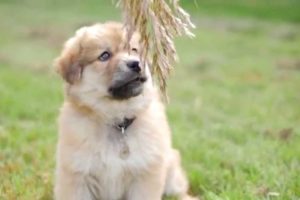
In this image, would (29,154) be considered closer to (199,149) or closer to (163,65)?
(199,149)

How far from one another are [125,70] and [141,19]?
80 centimetres

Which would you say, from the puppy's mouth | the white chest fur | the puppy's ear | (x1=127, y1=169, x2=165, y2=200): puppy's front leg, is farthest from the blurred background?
the puppy's ear

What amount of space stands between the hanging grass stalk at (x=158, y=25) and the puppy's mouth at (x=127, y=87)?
58cm

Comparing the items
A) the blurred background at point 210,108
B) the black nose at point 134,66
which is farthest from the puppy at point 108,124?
the blurred background at point 210,108

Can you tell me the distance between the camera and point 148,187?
4234 mm

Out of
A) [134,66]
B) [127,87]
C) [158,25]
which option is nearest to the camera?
[158,25]

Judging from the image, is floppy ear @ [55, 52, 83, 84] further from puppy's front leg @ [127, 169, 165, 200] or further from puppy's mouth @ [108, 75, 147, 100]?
puppy's front leg @ [127, 169, 165, 200]

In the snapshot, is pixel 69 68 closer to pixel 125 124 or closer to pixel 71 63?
pixel 71 63

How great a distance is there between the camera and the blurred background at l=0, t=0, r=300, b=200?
498cm

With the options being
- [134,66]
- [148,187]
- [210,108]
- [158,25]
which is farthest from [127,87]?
[210,108]

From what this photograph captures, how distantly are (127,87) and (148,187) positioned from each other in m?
0.65

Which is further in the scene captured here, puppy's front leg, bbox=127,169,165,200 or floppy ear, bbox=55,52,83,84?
floppy ear, bbox=55,52,83,84

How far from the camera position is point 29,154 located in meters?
5.70

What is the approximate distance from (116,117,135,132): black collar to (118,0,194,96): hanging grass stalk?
852 mm
